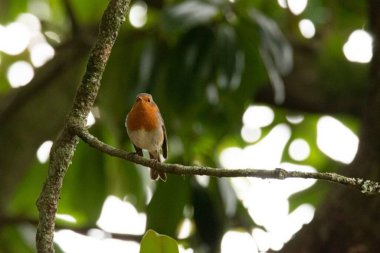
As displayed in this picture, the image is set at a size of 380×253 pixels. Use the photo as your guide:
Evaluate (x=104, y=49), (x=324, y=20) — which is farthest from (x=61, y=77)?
Result: (x=104, y=49)

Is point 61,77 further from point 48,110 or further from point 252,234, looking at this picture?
point 252,234

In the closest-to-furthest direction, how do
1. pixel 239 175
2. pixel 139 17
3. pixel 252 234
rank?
pixel 239 175, pixel 252 234, pixel 139 17

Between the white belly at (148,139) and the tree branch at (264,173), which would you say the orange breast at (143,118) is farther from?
the tree branch at (264,173)

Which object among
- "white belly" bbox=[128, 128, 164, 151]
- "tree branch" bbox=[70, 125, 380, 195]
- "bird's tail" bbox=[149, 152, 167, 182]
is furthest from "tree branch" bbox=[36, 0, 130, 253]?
"bird's tail" bbox=[149, 152, 167, 182]

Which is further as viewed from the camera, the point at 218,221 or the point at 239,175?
the point at 218,221

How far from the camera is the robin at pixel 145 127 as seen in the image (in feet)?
8.39

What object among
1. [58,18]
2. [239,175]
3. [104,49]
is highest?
[58,18]

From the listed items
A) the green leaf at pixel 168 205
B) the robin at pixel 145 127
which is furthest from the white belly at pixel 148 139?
the green leaf at pixel 168 205

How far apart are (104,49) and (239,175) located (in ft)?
1.42

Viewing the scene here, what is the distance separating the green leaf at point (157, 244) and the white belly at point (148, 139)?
0.60 meters

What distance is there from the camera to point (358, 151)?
3521mm

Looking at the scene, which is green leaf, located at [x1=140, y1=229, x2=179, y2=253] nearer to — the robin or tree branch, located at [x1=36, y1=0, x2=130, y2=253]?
tree branch, located at [x1=36, y1=0, x2=130, y2=253]

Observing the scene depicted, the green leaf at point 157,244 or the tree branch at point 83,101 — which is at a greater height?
the tree branch at point 83,101

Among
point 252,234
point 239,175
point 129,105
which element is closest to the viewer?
point 239,175
